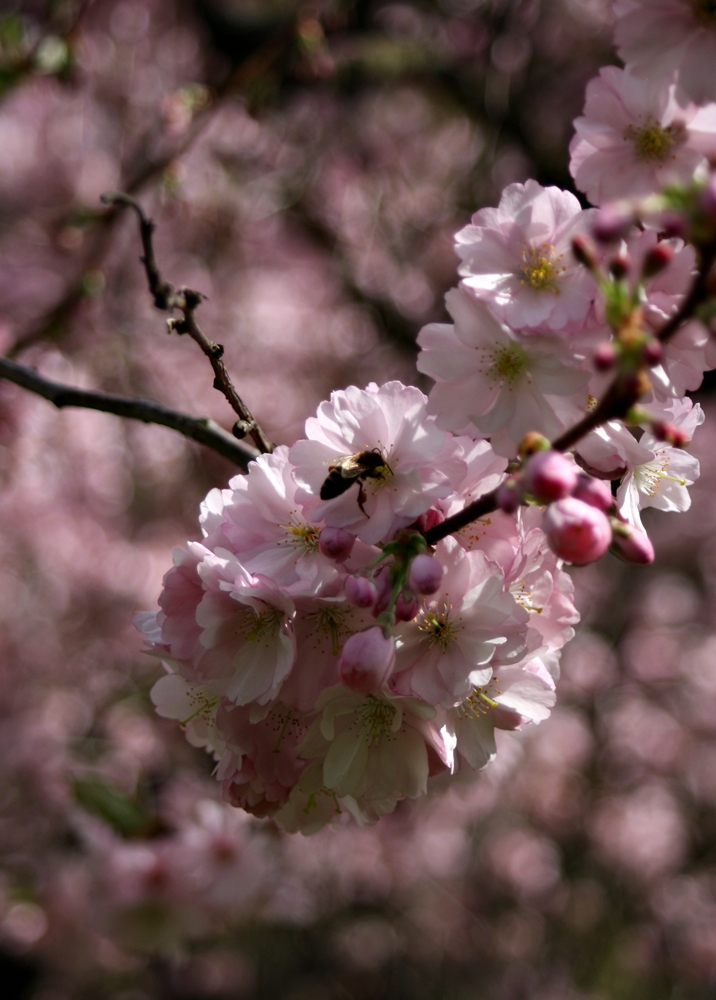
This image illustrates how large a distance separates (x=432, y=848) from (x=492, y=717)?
466cm

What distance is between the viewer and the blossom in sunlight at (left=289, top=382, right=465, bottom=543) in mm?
843

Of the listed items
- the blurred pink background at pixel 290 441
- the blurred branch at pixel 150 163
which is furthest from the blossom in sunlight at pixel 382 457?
the blurred pink background at pixel 290 441

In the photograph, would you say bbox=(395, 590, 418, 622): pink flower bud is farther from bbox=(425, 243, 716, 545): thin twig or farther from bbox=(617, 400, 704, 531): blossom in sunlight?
bbox=(617, 400, 704, 531): blossom in sunlight

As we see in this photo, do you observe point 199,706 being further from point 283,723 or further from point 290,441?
point 290,441

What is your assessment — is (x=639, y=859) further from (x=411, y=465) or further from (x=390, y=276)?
(x=411, y=465)

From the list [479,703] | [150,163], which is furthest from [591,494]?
[150,163]

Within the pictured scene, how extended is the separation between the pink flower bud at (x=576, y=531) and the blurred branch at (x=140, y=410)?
1.68 ft

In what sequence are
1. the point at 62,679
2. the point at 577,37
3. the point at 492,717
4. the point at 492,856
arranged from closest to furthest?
the point at 492,717 < the point at 62,679 < the point at 577,37 < the point at 492,856

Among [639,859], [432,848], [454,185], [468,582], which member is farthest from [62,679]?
[468,582]

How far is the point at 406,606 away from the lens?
0.81 metres

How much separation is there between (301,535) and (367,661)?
0.70ft

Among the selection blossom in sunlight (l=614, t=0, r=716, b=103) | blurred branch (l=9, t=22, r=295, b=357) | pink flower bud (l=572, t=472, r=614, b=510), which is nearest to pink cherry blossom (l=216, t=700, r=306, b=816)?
pink flower bud (l=572, t=472, r=614, b=510)

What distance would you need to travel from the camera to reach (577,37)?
4.96 meters

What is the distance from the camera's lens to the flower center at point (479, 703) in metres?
0.97
